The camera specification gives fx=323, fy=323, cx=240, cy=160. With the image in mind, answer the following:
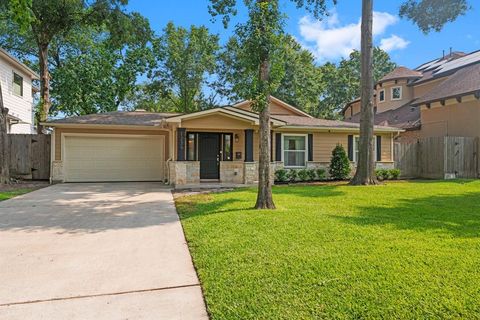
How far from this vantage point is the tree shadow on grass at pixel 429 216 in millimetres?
5402

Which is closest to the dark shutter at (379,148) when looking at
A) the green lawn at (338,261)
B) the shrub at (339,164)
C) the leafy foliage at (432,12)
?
the shrub at (339,164)

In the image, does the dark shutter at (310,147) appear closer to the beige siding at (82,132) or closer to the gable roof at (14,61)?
the beige siding at (82,132)

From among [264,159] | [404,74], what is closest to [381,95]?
[404,74]

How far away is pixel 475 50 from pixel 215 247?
26573 millimetres

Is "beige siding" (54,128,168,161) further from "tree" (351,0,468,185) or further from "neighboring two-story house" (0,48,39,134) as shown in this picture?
"tree" (351,0,468,185)

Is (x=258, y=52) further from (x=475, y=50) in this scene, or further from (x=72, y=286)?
(x=475, y=50)

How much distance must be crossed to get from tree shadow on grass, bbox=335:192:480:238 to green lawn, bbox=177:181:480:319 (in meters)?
0.02

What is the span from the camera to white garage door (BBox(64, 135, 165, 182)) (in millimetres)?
14109

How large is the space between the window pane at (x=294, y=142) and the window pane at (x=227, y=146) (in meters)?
2.60

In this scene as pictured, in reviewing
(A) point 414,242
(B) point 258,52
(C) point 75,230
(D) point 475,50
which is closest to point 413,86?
(D) point 475,50

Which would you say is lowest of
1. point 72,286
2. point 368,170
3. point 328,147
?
point 72,286

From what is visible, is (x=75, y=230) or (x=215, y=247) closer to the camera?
(x=215, y=247)

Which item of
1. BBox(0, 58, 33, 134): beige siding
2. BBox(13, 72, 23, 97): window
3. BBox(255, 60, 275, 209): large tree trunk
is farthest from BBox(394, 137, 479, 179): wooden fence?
BBox(13, 72, 23, 97): window

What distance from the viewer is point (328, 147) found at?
50.9ft
